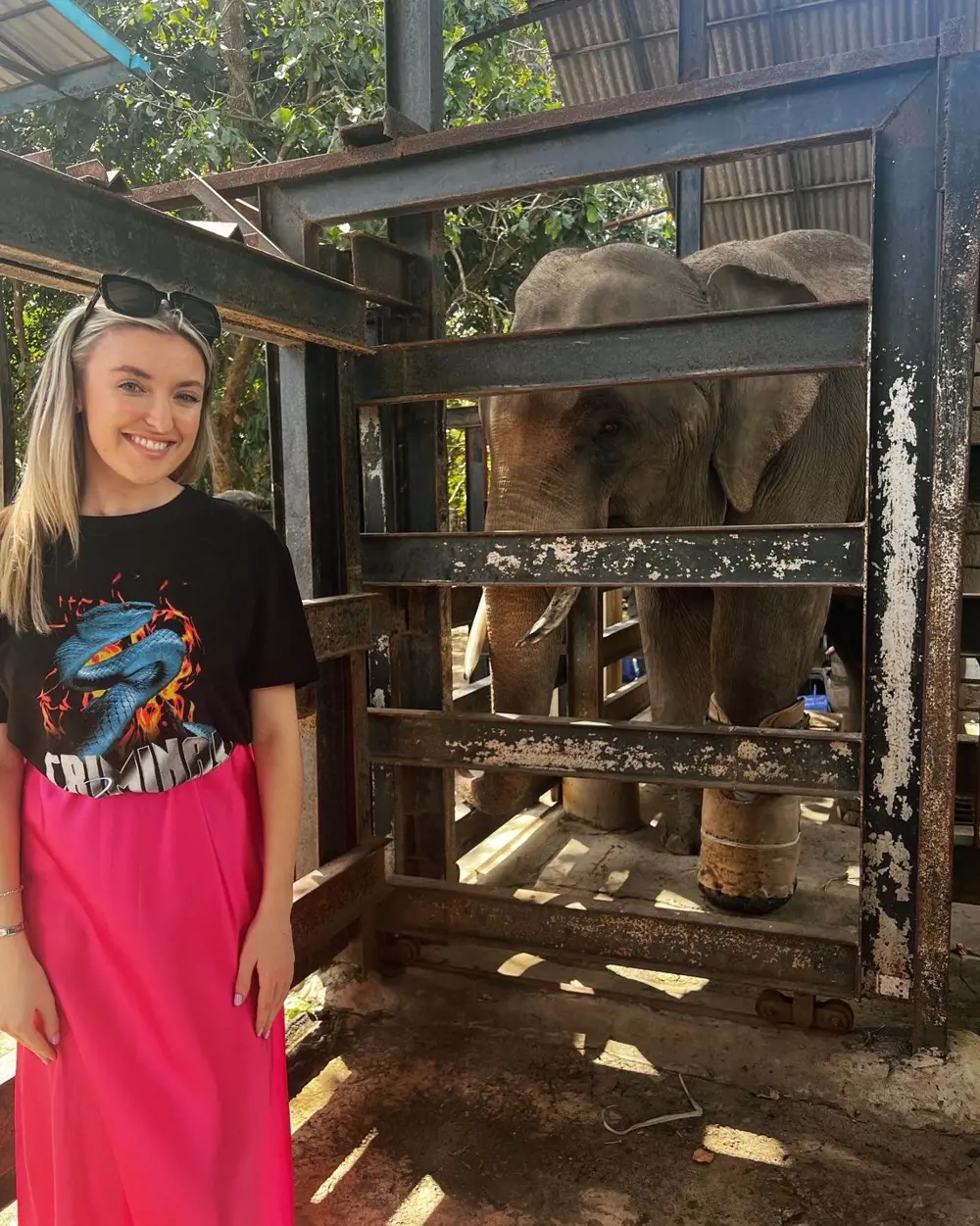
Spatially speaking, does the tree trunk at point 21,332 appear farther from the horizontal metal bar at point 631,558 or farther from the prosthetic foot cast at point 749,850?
the prosthetic foot cast at point 749,850

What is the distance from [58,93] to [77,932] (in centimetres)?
465

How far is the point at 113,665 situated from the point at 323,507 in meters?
1.43

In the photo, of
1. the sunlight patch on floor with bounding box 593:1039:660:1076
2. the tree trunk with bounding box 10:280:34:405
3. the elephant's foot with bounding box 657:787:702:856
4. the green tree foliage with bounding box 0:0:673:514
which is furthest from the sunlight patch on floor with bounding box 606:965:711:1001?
the tree trunk with bounding box 10:280:34:405

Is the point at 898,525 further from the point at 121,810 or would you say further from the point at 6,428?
the point at 6,428

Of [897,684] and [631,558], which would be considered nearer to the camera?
[897,684]

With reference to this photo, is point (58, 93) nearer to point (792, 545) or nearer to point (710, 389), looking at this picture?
point (710, 389)

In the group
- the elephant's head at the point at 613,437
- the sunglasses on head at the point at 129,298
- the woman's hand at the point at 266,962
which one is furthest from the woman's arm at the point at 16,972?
the elephant's head at the point at 613,437

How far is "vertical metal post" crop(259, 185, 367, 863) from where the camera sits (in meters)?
2.73

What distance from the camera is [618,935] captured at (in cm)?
262

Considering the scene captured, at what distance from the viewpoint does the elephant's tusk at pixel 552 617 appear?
119 inches

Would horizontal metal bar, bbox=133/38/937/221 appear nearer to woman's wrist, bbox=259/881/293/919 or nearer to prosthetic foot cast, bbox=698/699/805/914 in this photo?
woman's wrist, bbox=259/881/293/919

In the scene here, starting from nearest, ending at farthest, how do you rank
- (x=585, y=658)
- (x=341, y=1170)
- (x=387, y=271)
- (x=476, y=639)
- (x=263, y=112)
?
(x=341, y=1170) → (x=387, y=271) → (x=476, y=639) → (x=585, y=658) → (x=263, y=112)

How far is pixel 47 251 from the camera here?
181 centimetres

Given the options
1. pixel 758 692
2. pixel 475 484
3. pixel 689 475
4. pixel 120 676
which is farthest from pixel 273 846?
pixel 475 484
